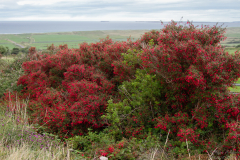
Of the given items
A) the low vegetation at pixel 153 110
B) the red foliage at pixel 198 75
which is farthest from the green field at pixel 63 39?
the red foliage at pixel 198 75

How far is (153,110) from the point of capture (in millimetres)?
7074

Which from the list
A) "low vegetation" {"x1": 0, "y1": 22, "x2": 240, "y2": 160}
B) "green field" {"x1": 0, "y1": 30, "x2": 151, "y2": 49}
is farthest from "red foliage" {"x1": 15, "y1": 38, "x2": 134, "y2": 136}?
"green field" {"x1": 0, "y1": 30, "x2": 151, "y2": 49}

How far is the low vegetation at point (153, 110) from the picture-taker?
16.7ft

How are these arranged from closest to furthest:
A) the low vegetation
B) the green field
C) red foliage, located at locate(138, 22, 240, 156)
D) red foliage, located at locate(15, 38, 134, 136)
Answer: red foliage, located at locate(138, 22, 240, 156)
the low vegetation
red foliage, located at locate(15, 38, 134, 136)
the green field

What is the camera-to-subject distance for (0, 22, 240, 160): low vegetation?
16.7 feet

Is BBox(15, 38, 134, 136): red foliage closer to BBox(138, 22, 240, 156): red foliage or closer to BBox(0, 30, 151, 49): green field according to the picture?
BBox(138, 22, 240, 156): red foliage

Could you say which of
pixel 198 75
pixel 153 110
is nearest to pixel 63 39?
pixel 153 110

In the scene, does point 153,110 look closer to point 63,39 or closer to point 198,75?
point 198,75

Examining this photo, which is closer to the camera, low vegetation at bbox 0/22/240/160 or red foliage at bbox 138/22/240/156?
red foliage at bbox 138/22/240/156

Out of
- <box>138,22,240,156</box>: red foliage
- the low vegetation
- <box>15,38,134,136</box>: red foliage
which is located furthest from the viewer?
<box>15,38,134,136</box>: red foliage

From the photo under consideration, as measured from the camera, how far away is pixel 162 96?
23.7ft

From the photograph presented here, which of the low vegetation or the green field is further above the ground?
the green field

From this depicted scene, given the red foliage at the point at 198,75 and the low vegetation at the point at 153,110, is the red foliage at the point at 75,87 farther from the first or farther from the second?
the red foliage at the point at 198,75

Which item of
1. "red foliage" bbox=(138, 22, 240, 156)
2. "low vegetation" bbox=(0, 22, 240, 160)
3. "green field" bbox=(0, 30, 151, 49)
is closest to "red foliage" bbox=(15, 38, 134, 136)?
"low vegetation" bbox=(0, 22, 240, 160)
